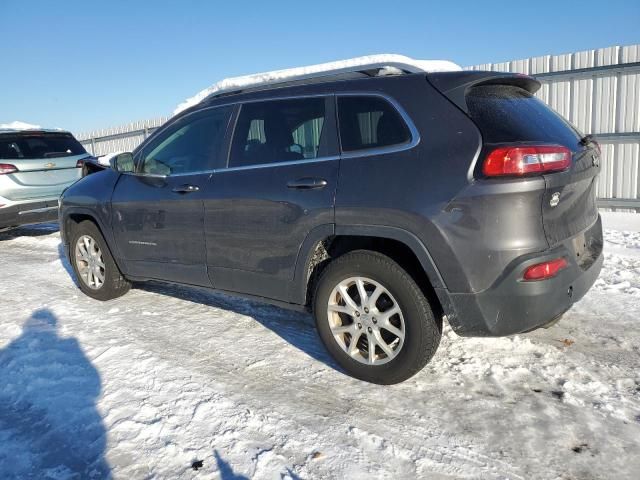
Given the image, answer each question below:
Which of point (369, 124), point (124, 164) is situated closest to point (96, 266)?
point (124, 164)

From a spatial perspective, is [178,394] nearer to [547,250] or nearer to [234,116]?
[234,116]

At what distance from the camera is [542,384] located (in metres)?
2.92

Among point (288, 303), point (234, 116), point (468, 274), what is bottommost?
point (288, 303)

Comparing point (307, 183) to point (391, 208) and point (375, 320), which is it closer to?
point (391, 208)

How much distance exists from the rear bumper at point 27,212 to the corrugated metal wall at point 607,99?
27.4 feet

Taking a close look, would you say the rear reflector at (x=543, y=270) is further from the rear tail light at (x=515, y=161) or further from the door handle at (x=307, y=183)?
the door handle at (x=307, y=183)

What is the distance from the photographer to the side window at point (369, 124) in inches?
111

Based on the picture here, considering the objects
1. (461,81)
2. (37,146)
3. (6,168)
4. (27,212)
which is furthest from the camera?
(37,146)

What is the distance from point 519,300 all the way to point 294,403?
1.37 m

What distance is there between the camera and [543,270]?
99.6 inches

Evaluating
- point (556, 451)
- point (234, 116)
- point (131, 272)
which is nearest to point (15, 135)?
point (131, 272)

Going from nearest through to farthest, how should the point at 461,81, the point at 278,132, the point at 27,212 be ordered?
the point at 461,81
the point at 278,132
the point at 27,212

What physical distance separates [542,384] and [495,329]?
61cm

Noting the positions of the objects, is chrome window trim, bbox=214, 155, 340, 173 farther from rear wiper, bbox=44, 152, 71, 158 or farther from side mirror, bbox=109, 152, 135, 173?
rear wiper, bbox=44, 152, 71, 158
